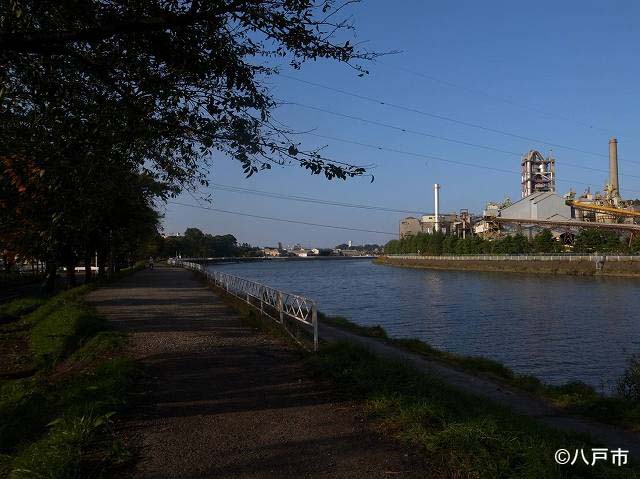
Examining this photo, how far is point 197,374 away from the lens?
8.88m

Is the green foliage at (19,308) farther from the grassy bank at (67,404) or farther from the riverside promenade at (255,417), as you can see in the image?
the riverside promenade at (255,417)

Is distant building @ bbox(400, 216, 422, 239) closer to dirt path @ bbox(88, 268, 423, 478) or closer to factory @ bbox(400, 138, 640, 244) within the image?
factory @ bbox(400, 138, 640, 244)

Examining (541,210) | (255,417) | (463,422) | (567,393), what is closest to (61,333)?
(255,417)

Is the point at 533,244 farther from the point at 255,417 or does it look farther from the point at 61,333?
the point at 255,417

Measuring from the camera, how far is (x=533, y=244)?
82375 millimetres

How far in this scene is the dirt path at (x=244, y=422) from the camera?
197 inches

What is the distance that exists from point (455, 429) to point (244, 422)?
2268 mm

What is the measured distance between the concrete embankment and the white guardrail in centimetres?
4534

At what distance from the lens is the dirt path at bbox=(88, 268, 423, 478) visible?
4996mm

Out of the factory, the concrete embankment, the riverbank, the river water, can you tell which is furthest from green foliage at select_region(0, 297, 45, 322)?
the factory

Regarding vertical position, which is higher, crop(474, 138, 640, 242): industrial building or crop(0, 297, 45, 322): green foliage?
crop(474, 138, 640, 242): industrial building

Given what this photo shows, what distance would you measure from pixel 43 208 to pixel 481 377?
8.23m

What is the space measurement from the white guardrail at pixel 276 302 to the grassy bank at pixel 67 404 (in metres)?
3.61

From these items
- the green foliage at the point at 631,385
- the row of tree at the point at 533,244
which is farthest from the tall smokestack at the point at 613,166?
the green foliage at the point at 631,385
